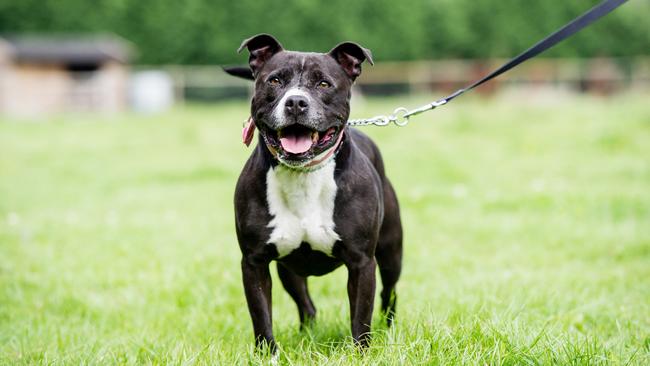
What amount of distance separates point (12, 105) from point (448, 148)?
1898 centimetres

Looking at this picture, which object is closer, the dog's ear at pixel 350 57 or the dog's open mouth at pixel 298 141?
the dog's open mouth at pixel 298 141

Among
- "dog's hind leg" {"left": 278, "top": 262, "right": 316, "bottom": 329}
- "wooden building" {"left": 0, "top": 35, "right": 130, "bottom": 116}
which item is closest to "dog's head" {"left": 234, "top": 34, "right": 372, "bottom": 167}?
"dog's hind leg" {"left": 278, "top": 262, "right": 316, "bottom": 329}

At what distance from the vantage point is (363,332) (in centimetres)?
324

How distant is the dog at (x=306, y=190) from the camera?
304 cm

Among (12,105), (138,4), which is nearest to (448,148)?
(12,105)

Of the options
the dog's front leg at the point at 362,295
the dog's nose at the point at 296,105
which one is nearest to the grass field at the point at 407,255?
the dog's front leg at the point at 362,295

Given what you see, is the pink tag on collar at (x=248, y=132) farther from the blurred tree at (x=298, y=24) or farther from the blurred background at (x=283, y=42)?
the blurred tree at (x=298, y=24)

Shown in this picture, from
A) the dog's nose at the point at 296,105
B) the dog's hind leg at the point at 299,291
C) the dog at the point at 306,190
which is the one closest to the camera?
the dog's nose at the point at 296,105

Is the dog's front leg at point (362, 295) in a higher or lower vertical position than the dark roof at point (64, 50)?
lower

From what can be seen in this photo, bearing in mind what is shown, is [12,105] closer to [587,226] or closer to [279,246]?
[587,226]

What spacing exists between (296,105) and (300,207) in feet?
1.68

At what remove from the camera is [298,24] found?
33750mm

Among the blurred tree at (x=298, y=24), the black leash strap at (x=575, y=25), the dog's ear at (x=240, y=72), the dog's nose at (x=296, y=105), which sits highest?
the blurred tree at (x=298, y=24)

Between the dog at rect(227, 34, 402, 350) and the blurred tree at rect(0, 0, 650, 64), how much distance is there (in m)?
30.1
